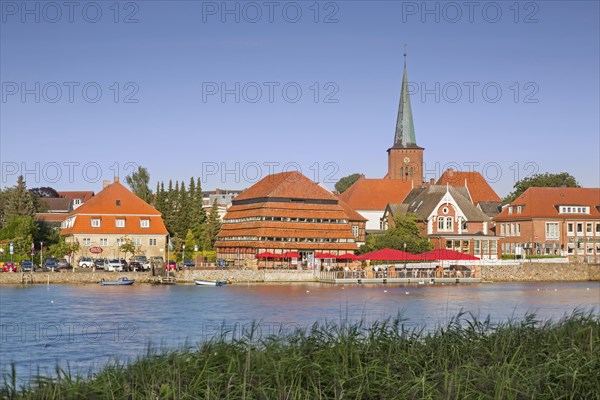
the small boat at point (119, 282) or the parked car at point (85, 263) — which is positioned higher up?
the parked car at point (85, 263)

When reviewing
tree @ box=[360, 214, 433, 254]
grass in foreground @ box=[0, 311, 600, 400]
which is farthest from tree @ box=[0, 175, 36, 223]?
grass in foreground @ box=[0, 311, 600, 400]

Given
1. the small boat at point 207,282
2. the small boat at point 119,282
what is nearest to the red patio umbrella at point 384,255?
the small boat at point 207,282

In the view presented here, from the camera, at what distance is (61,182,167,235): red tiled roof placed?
301 feet

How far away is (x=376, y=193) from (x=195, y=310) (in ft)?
250

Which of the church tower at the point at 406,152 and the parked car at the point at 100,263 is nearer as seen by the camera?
the parked car at the point at 100,263

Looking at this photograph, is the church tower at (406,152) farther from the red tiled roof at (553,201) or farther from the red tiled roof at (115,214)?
the red tiled roof at (115,214)

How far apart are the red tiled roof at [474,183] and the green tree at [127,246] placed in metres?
52.3

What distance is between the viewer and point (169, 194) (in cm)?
11981

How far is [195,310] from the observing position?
5294 cm

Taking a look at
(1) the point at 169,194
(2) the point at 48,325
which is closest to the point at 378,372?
(2) the point at 48,325

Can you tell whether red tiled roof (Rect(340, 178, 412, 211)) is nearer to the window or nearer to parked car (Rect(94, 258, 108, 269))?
the window

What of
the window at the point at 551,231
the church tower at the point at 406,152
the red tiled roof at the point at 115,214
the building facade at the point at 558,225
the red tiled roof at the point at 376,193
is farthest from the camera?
the church tower at the point at 406,152

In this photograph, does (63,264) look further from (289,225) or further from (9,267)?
(289,225)

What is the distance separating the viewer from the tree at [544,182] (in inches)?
4924
